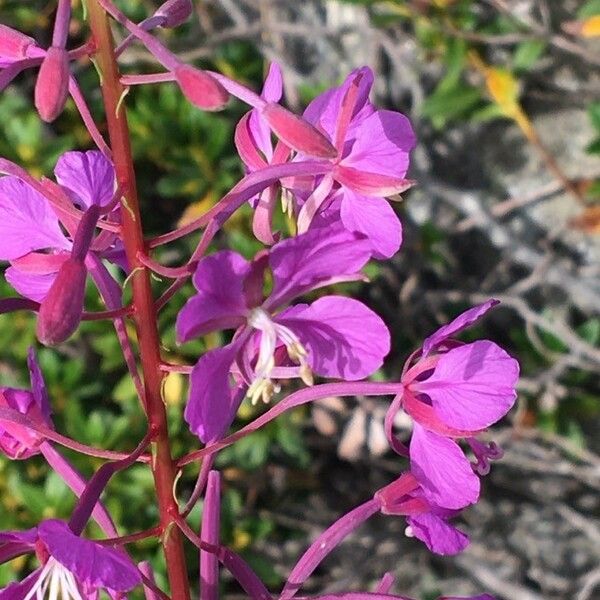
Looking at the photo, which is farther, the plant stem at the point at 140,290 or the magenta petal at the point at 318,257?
the plant stem at the point at 140,290

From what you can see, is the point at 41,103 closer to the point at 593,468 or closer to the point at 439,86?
the point at 439,86

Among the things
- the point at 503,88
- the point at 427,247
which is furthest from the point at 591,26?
the point at 427,247

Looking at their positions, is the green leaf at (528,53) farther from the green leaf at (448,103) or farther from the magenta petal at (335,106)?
the magenta petal at (335,106)

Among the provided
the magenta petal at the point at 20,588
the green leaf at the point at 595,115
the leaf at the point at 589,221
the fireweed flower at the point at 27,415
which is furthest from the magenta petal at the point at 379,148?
the leaf at the point at 589,221

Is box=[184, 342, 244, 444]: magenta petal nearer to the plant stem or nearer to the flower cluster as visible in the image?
the flower cluster

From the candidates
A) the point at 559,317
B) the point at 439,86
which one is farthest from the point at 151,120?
the point at 559,317

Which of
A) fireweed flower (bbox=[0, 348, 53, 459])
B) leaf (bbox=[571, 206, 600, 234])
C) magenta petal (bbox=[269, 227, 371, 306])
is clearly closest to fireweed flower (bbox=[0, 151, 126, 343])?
fireweed flower (bbox=[0, 348, 53, 459])

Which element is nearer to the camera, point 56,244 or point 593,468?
point 56,244
